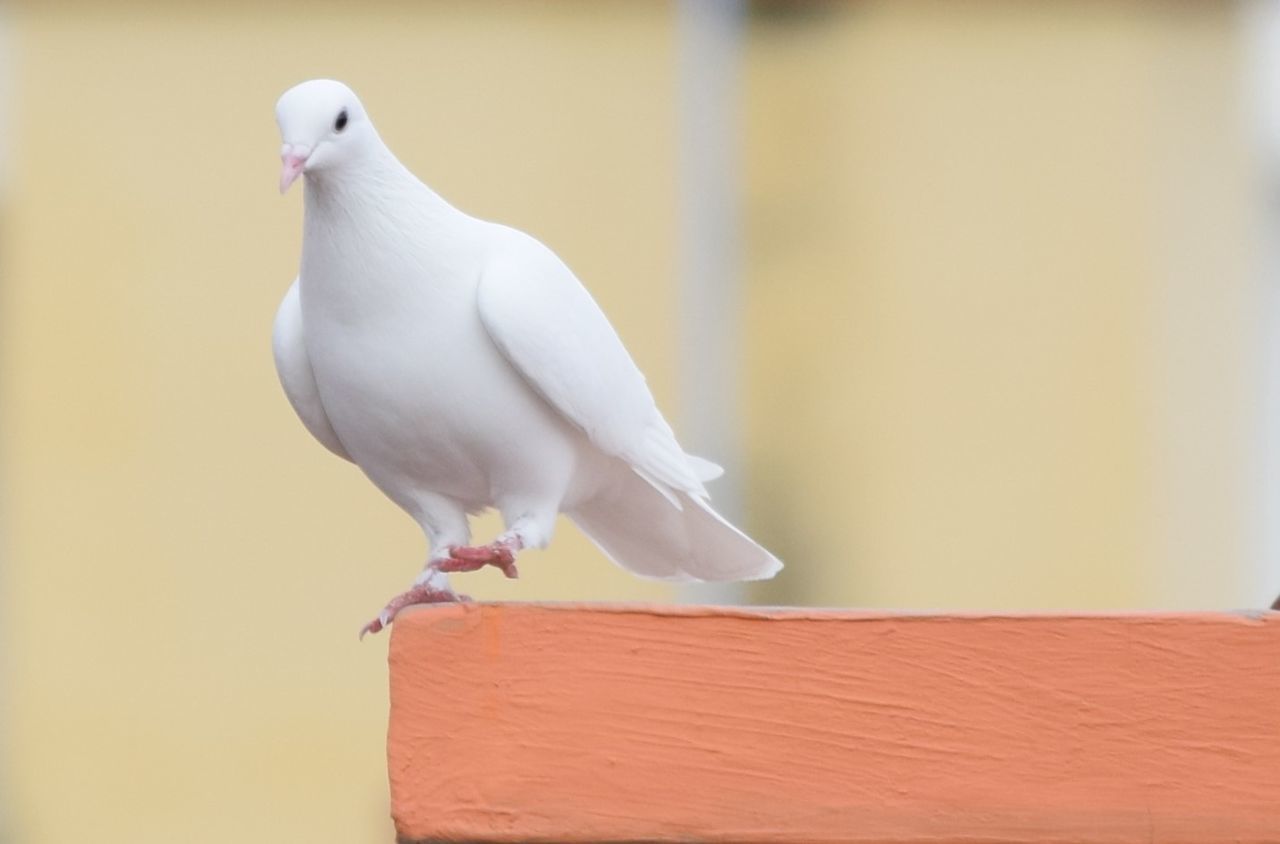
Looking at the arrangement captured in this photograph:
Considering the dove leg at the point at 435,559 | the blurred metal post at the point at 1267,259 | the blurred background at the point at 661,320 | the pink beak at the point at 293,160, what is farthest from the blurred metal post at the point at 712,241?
the pink beak at the point at 293,160

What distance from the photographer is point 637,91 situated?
216 inches

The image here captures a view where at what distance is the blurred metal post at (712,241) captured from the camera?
5.38m

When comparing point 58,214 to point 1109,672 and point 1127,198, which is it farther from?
point 1109,672

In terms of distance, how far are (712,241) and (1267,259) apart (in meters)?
1.38

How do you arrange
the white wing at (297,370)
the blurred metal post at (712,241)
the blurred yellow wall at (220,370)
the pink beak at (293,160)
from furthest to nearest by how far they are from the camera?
the blurred metal post at (712,241) < the blurred yellow wall at (220,370) < the white wing at (297,370) < the pink beak at (293,160)

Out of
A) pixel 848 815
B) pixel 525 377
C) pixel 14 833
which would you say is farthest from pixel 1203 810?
pixel 14 833

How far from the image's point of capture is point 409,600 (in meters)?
2.59

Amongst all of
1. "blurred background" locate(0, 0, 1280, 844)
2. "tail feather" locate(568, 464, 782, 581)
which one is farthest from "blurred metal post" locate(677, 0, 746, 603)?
"tail feather" locate(568, 464, 782, 581)

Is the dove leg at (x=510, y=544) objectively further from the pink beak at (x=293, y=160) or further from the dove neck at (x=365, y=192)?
the pink beak at (x=293, y=160)

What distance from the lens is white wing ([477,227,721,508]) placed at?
2637 millimetres

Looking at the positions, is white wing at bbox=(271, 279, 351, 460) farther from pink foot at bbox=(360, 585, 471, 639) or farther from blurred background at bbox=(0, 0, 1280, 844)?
blurred background at bbox=(0, 0, 1280, 844)

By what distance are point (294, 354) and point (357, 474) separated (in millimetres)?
2441

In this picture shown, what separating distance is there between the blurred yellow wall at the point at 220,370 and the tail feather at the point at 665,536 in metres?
2.00

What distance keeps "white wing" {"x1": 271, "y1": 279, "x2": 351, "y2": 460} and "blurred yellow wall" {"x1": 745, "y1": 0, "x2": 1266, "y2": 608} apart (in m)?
2.63
